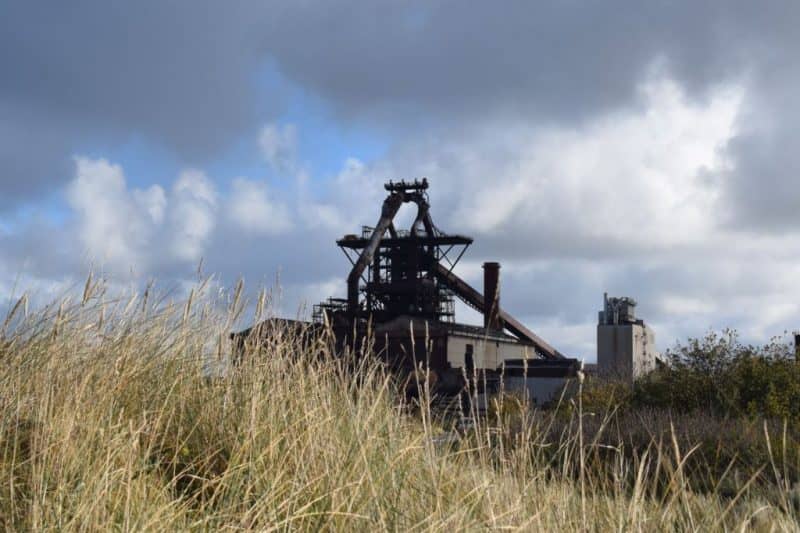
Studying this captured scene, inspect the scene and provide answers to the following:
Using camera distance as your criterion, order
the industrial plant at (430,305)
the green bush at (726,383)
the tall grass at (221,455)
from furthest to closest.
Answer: the industrial plant at (430,305) → the green bush at (726,383) → the tall grass at (221,455)

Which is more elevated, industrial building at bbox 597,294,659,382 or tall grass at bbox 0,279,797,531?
industrial building at bbox 597,294,659,382

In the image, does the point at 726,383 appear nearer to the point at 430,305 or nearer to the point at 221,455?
the point at 221,455

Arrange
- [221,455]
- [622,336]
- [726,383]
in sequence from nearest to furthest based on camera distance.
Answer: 1. [221,455]
2. [726,383]
3. [622,336]

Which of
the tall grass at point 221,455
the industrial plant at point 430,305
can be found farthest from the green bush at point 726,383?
the industrial plant at point 430,305

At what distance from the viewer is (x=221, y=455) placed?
5.89 meters

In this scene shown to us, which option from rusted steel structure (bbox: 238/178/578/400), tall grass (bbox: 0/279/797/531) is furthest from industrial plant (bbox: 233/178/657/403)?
tall grass (bbox: 0/279/797/531)

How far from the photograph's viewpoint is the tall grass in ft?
15.2

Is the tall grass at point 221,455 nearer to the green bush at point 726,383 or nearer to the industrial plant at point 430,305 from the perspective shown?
the green bush at point 726,383

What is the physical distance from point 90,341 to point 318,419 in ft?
6.33

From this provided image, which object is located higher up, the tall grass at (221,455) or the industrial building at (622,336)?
the industrial building at (622,336)

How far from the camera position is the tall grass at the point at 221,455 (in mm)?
4621

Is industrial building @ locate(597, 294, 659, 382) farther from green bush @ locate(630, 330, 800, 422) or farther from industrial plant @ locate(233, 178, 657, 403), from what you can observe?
green bush @ locate(630, 330, 800, 422)

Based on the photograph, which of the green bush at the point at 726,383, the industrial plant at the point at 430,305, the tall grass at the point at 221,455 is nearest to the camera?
the tall grass at the point at 221,455

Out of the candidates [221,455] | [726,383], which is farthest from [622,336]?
[221,455]
